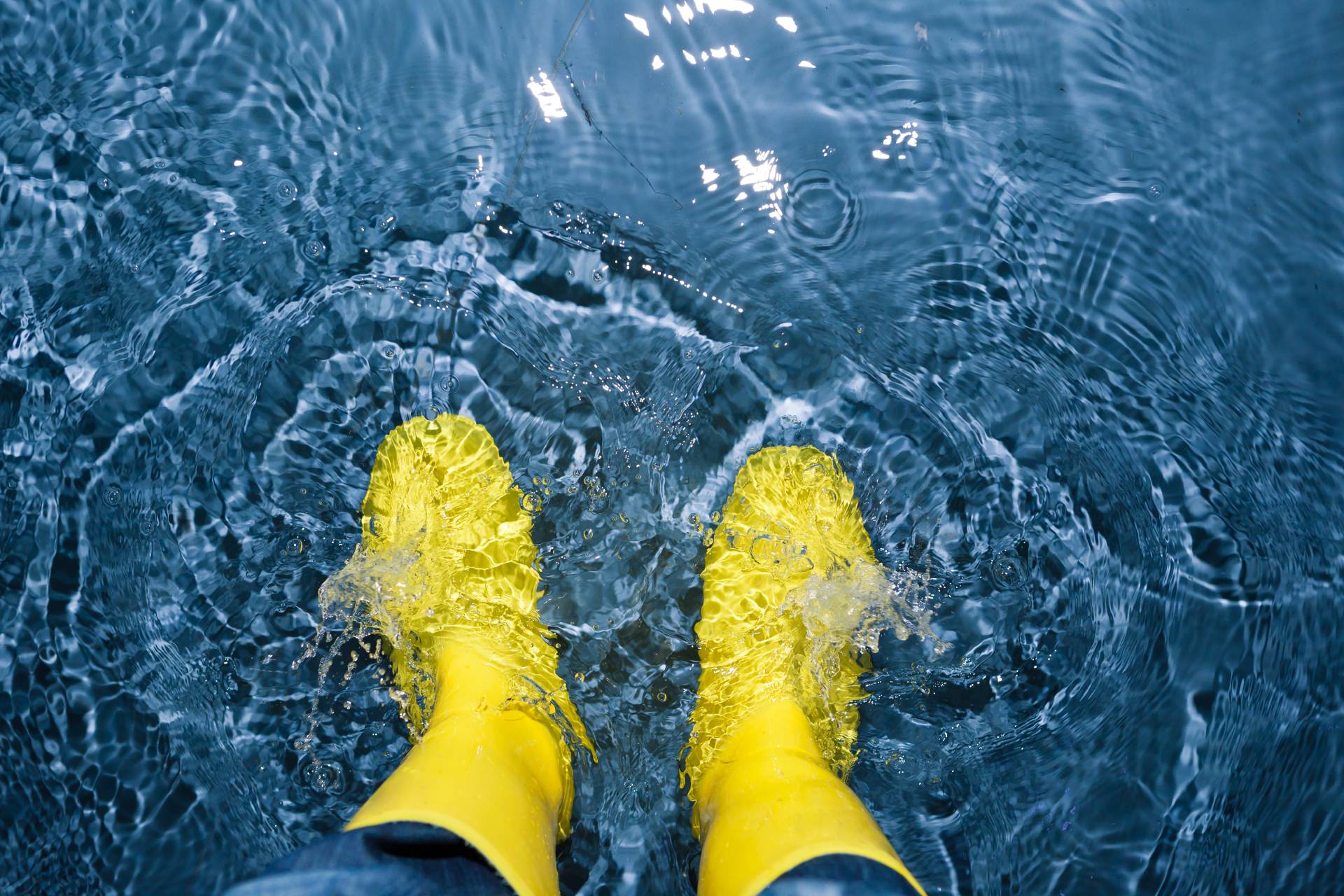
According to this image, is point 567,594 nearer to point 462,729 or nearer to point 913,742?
point 462,729

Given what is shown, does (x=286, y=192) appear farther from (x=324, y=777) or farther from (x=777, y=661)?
(x=777, y=661)

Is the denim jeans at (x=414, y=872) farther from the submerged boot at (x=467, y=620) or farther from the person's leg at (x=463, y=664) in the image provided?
the submerged boot at (x=467, y=620)

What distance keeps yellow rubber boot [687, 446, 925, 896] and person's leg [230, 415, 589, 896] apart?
20 centimetres

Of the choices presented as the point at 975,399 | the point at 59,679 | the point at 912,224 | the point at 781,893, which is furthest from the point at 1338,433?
the point at 59,679

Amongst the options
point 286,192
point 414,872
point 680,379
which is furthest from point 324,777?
point 286,192

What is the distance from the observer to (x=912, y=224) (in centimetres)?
153

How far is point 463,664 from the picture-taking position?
50.9 inches

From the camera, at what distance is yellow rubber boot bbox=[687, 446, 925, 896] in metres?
1.08

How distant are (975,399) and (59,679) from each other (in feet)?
4.60

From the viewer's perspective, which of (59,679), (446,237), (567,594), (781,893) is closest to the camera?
(781,893)

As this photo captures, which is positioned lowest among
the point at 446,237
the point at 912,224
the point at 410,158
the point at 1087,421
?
the point at 1087,421

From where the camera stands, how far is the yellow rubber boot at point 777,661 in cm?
108

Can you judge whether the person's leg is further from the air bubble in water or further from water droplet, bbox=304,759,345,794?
the air bubble in water

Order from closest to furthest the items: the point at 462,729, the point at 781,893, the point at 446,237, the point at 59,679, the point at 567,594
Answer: the point at 781,893
the point at 462,729
the point at 59,679
the point at 567,594
the point at 446,237
